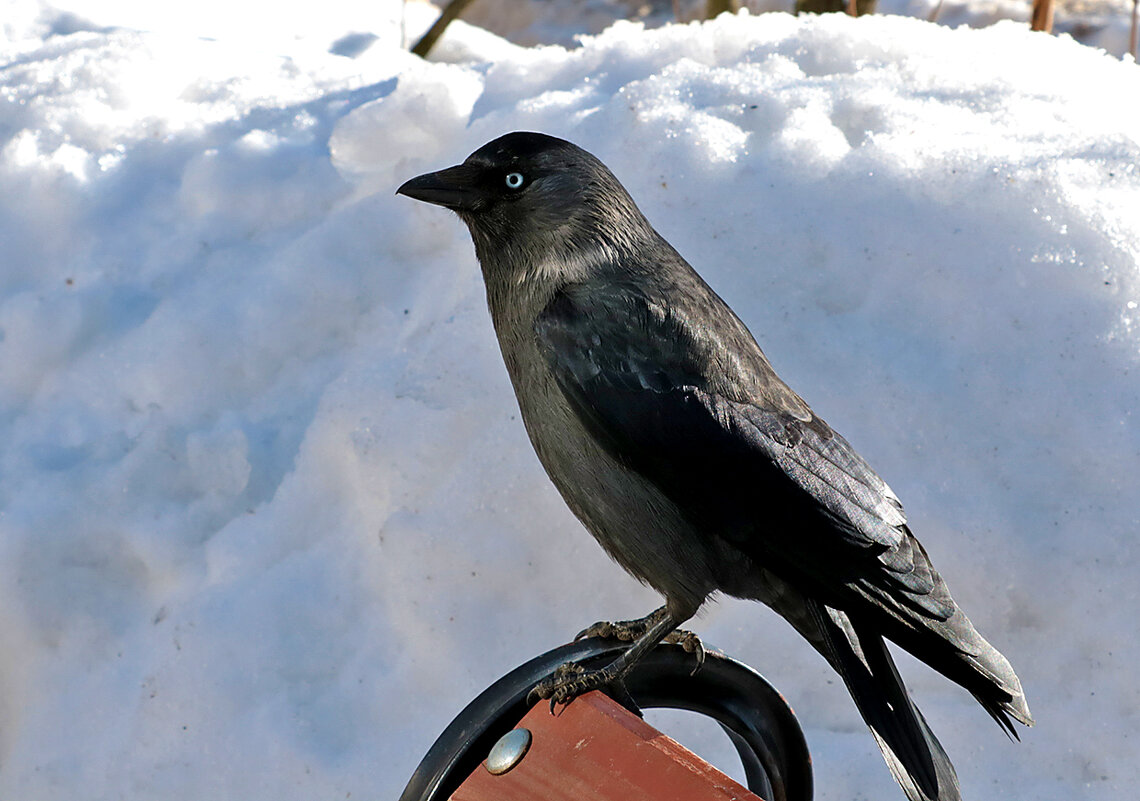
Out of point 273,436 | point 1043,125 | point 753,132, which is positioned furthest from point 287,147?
point 1043,125

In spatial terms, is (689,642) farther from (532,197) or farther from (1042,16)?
(1042,16)

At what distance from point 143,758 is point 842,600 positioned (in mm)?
1865

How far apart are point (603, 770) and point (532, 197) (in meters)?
1.30

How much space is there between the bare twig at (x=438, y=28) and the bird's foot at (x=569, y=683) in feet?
14.7

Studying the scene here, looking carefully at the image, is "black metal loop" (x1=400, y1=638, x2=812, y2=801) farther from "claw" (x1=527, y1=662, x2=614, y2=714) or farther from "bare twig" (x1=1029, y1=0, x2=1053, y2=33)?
"bare twig" (x1=1029, y1=0, x2=1053, y2=33)

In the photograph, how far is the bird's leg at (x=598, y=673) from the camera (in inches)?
77.0

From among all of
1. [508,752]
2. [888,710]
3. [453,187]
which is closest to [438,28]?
[453,187]

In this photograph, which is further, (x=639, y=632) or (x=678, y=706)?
(x=639, y=632)

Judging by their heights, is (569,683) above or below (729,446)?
below

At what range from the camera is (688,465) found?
81.7 inches

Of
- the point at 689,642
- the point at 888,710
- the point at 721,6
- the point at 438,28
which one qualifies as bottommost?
the point at 438,28

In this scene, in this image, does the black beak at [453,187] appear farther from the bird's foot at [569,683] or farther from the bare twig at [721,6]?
the bare twig at [721,6]

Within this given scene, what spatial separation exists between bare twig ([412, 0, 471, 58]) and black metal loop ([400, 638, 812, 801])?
4419 millimetres

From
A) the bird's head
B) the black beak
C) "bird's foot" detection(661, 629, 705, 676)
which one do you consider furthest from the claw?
the black beak
